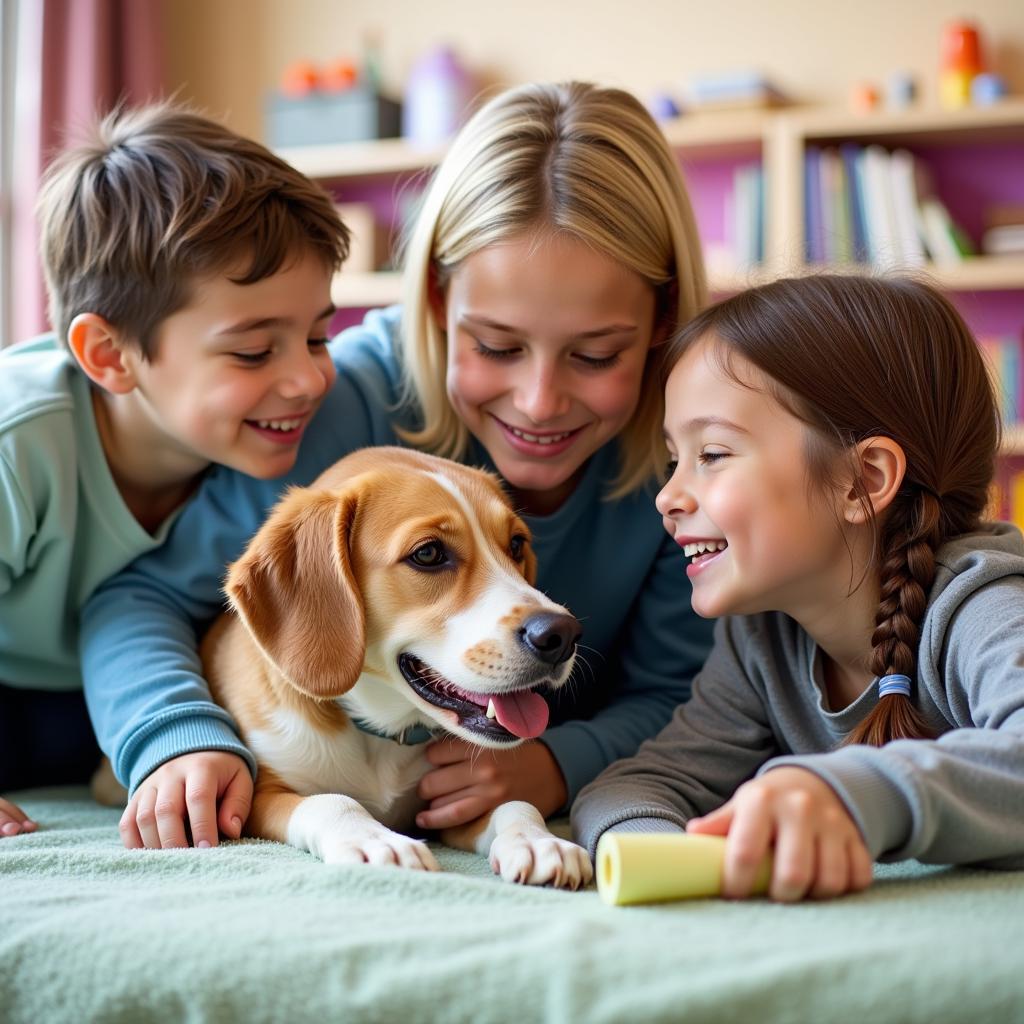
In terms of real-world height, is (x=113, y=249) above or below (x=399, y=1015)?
above

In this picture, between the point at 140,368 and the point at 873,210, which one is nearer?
the point at 140,368

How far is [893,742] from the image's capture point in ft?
3.71

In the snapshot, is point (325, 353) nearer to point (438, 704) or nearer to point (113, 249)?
point (113, 249)

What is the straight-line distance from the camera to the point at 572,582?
80.1 inches

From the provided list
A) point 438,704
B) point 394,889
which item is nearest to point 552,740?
point 438,704

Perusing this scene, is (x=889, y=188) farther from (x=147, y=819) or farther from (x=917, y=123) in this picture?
(x=147, y=819)

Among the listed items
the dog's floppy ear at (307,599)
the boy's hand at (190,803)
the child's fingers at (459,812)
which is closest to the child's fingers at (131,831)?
the boy's hand at (190,803)

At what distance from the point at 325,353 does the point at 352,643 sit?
0.66 meters

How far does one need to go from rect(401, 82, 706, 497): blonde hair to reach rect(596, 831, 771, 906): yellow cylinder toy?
985 mm

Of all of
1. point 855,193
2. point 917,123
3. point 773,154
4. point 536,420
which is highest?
point 917,123

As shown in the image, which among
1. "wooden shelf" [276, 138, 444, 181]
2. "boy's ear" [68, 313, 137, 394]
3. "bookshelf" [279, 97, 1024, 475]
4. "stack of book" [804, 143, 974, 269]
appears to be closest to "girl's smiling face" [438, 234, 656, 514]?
"boy's ear" [68, 313, 137, 394]

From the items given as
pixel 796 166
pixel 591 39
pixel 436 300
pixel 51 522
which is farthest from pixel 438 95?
pixel 51 522

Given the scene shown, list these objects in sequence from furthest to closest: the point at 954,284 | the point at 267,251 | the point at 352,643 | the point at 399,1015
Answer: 1. the point at 954,284
2. the point at 267,251
3. the point at 352,643
4. the point at 399,1015

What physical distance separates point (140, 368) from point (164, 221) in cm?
22
